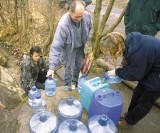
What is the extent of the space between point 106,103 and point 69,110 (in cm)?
49

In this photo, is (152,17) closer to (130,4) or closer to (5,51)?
(130,4)

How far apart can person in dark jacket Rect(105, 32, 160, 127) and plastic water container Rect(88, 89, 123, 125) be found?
12.3 inches

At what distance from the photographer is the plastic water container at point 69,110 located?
3.05 metres

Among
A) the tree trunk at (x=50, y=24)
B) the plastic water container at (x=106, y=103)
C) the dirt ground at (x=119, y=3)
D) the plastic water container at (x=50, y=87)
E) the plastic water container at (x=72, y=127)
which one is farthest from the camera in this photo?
the dirt ground at (x=119, y=3)

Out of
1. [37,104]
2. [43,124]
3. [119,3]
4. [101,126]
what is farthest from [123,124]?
[119,3]

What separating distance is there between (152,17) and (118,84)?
152 cm

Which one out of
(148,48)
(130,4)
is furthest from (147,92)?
(130,4)

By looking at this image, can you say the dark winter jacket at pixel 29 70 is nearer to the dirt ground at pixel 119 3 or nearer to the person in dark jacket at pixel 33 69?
the person in dark jacket at pixel 33 69

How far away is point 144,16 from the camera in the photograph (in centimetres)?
436

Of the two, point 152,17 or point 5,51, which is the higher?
point 152,17

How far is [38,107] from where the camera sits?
3.62 meters

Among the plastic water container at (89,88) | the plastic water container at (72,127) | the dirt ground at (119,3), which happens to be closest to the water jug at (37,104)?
the plastic water container at (89,88)

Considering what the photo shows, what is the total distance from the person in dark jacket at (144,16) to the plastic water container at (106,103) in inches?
67.8

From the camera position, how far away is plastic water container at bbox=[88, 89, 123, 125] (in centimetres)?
317
